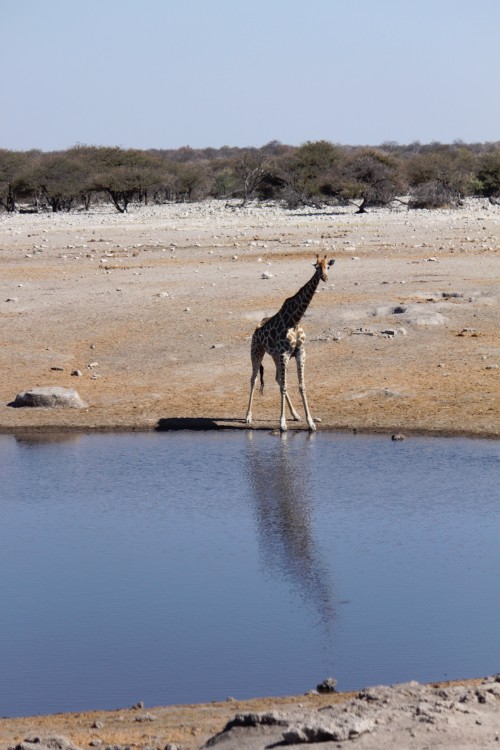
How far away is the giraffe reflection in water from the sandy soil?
144 cm

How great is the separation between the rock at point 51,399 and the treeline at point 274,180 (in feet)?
102

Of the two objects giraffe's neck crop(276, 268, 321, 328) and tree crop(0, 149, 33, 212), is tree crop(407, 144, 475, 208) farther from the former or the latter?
giraffe's neck crop(276, 268, 321, 328)

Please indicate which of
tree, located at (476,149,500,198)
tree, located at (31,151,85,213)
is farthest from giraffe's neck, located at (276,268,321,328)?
tree, located at (31,151,85,213)

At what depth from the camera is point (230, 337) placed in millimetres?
21109

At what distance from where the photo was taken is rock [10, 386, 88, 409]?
56.5ft

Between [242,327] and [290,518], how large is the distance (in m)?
9.93

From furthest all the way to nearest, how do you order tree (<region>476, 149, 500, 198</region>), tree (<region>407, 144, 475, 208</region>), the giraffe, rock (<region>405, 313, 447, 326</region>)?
tree (<region>476, 149, 500, 198</region>) < tree (<region>407, 144, 475, 208</region>) < rock (<region>405, 313, 447, 326</region>) < the giraffe

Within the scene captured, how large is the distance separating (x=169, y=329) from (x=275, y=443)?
23.9ft

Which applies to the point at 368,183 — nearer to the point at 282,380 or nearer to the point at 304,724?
the point at 282,380

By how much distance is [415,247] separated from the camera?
3181 centimetres

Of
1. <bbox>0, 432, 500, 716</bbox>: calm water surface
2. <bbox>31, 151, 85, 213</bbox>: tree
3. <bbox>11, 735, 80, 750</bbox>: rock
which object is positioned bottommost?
<bbox>0, 432, 500, 716</bbox>: calm water surface

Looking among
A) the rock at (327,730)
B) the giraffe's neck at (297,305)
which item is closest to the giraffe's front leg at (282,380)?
the giraffe's neck at (297,305)

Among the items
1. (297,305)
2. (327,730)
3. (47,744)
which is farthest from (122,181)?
(327,730)

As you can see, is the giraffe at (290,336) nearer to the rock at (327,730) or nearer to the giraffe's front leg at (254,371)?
the giraffe's front leg at (254,371)
